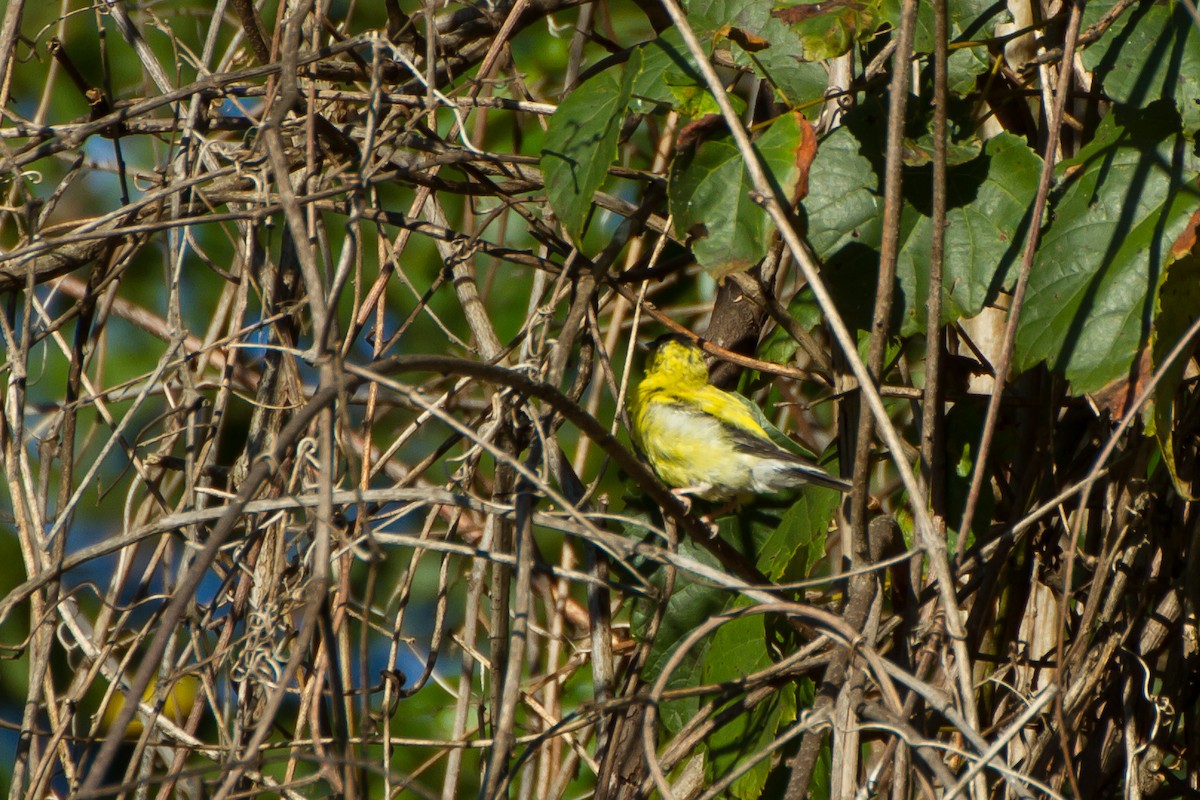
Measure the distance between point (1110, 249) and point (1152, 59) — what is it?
1.43ft

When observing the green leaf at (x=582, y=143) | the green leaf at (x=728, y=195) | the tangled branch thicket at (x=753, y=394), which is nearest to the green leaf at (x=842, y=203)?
the tangled branch thicket at (x=753, y=394)

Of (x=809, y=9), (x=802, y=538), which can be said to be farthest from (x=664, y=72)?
(x=802, y=538)

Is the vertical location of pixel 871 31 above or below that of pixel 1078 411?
above

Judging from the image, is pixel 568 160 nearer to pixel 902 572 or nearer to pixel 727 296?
pixel 727 296

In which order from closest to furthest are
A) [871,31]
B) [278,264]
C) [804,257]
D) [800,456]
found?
[804,257], [871,31], [278,264], [800,456]

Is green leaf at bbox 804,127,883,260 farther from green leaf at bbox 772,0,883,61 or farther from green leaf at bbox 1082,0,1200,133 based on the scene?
green leaf at bbox 1082,0,1200,133

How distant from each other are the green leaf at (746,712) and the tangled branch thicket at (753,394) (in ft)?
0.03

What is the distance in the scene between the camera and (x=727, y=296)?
3.28 meters

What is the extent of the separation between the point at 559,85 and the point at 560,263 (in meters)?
1.58

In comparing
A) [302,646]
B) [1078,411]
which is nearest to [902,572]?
[1078,411]

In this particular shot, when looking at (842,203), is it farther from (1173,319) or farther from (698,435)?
(698,435)

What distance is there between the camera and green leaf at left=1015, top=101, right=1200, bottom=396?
7.30 ft

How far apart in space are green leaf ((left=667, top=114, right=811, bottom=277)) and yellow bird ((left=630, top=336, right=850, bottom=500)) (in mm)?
927

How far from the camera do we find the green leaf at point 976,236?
2.42 meters
